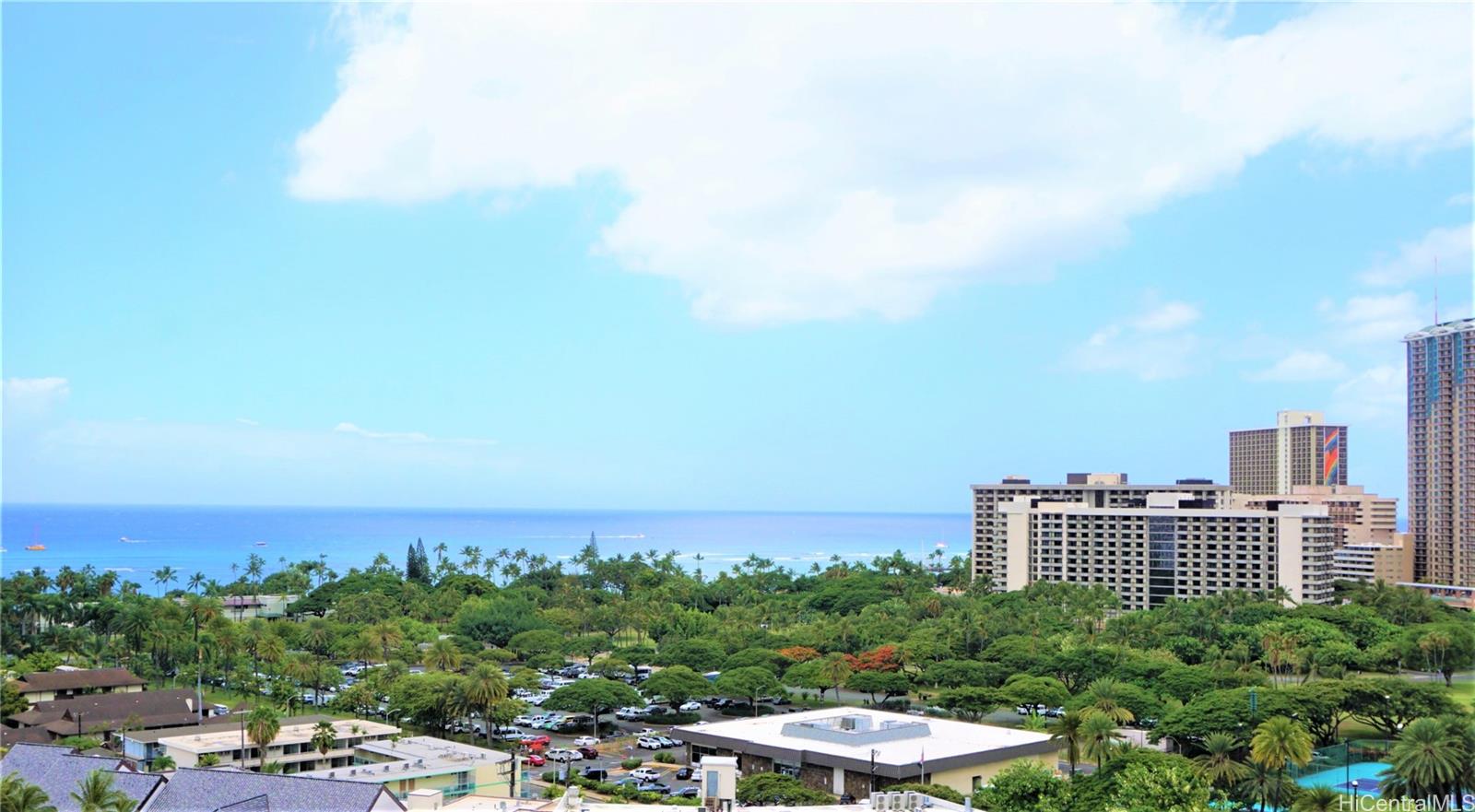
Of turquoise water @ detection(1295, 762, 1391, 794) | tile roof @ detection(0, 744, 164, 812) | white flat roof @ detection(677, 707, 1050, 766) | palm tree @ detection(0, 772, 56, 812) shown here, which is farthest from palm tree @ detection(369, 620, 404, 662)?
turquoise water @ detection(1295, 762, 1391, 794)

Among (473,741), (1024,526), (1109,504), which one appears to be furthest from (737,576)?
(473,741)

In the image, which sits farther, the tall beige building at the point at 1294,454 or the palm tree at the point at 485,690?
the tall beige building at the point at 1294,454

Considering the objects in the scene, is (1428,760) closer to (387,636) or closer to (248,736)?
(248,736)

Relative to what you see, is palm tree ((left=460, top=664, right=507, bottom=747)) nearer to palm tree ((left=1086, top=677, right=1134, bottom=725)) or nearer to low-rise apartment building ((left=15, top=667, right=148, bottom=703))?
low-rise apartment building ((left=15, top=667, right=148, bottom=703))

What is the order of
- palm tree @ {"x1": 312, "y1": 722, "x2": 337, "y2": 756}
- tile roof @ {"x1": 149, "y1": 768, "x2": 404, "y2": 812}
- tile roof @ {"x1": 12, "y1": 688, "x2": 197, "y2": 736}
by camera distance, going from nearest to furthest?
tile roof @ {"x1": 149, "y1": 768, "x2": 404, "y2": 812}, palm tree @ {"x1": 312, "y1": 722, "x2": 337, "y2": 756}, tile roof @ {"x1": 12, "y1": 688, "x2": 197, "y2": 736}

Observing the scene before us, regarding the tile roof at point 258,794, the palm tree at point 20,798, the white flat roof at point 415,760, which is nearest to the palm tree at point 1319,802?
the tile roof at point 258,794

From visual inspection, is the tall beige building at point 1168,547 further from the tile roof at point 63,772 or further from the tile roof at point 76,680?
the tile roof at point 63,772
